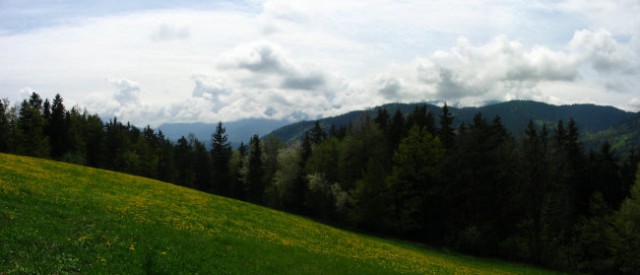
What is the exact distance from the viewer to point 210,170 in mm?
133875

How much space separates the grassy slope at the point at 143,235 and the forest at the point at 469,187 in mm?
25201

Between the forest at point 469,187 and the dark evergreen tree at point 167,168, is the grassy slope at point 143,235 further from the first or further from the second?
the dark evergreen tree at point 167,168

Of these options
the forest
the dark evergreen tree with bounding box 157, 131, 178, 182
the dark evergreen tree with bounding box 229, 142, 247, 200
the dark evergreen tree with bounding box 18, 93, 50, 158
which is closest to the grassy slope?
the forest

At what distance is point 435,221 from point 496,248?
1051 cm

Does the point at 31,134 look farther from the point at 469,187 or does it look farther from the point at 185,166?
the point at 469,187

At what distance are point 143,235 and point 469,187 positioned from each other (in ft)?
162

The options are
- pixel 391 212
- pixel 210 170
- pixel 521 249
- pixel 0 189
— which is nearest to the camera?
pixel 0 189

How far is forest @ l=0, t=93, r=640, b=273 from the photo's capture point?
55.2 metres

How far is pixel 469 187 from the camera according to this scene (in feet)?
203

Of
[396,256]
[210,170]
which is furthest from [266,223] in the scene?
[210,170]

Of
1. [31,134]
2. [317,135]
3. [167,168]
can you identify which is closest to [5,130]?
[31,134]

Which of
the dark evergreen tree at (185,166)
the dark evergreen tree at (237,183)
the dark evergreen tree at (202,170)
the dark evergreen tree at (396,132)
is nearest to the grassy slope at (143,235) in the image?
the dark evergreen tree at (396,132)

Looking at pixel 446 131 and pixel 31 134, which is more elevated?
pixel 446 131

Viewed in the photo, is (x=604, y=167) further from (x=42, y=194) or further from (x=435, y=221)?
(x=42, y=194)
